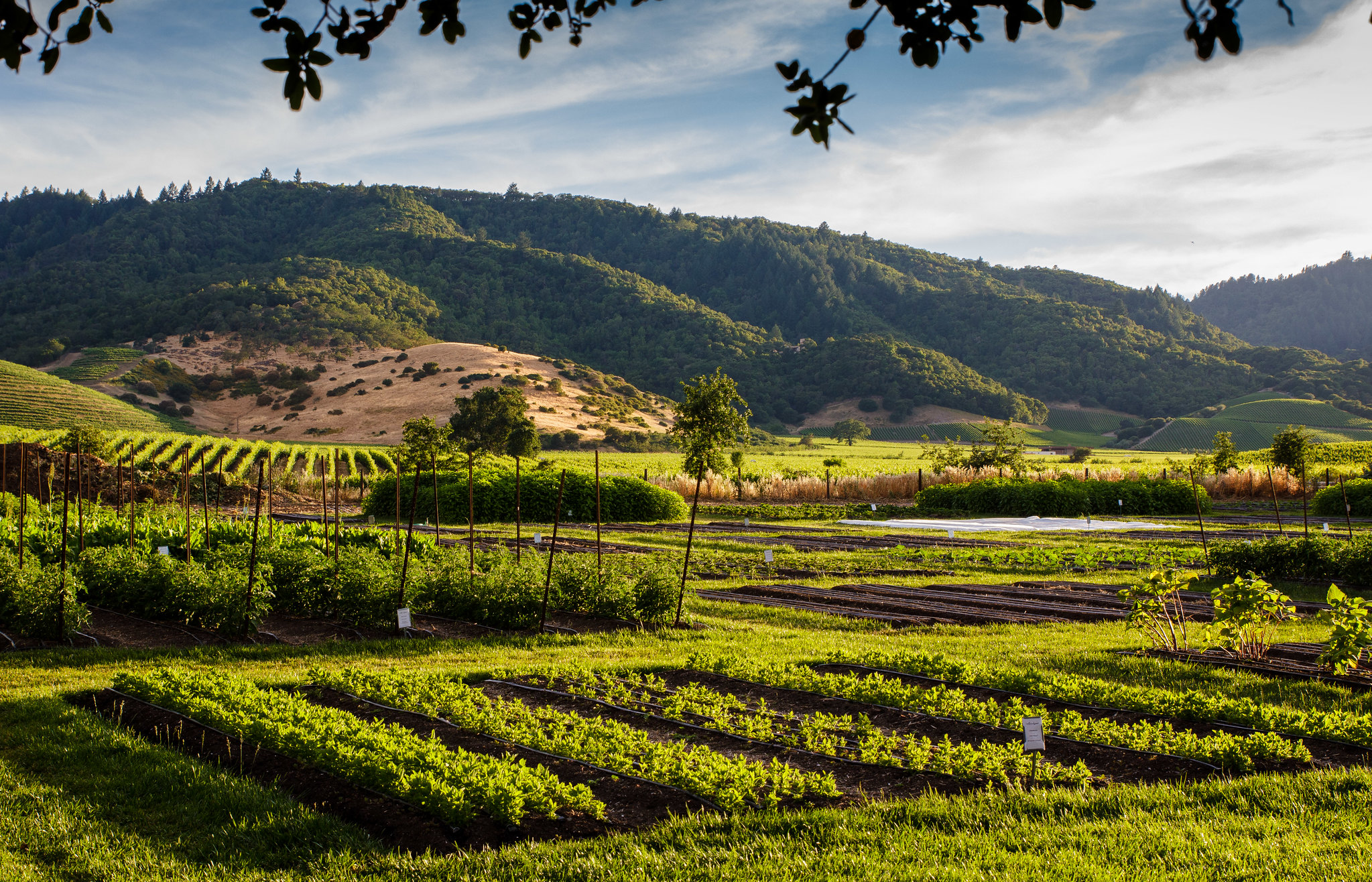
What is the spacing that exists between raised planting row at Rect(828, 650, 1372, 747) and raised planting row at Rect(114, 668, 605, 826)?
3.71m

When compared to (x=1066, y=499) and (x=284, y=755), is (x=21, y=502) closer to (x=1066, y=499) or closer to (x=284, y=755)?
(x=284, y=755)

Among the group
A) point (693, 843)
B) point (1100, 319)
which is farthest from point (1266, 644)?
point (1100, 319)

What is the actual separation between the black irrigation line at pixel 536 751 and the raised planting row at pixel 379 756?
10.7 inches

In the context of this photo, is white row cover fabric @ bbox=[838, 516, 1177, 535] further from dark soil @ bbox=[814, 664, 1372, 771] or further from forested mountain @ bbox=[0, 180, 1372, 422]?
forested mountain @ bbox=[0, 180, 1372, 422]

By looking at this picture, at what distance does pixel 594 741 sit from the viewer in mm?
5477

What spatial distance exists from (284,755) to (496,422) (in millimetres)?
35618

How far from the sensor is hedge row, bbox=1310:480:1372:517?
25.2 metres

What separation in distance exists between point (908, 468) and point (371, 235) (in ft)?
415

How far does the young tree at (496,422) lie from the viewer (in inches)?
1572

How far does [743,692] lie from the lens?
23.0 feet

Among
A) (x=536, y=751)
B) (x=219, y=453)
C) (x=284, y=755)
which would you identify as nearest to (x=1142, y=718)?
(x=536, y=751)

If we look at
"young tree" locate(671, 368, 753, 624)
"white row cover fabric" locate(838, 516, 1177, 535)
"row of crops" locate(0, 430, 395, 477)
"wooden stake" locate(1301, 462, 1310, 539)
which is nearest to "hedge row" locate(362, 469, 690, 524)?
"white row cover fabric" locate(838, 516, 1177, 535)

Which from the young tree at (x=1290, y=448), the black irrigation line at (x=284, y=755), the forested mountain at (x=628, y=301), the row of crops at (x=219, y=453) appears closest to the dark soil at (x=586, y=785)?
the black irrigation line at (x=284, y=755)

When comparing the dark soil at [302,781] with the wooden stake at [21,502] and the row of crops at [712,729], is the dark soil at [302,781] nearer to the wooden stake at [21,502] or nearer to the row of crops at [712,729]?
the row of crops at [712,729]
